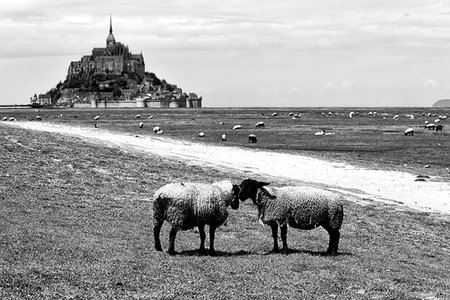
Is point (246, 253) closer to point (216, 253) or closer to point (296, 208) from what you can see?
point (216, 253)

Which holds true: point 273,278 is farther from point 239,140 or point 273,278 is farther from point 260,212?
point 239,140

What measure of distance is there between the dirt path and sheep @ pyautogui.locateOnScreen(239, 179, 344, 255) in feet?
35.0

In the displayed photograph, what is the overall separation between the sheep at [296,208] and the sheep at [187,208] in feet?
3.48

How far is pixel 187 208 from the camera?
15.2 m

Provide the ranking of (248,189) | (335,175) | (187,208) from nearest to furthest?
(187,208), (248,189), (335,175)

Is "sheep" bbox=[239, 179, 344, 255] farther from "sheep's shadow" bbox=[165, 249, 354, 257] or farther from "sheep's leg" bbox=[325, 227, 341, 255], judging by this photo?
"sheep's shadow" bbox=[165, 249, 354, 257]

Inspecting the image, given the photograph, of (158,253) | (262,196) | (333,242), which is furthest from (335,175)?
(158,253)

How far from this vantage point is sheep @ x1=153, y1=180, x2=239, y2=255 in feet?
50.0

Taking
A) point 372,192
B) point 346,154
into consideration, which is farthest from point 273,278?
point 346,154

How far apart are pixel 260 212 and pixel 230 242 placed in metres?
1.48

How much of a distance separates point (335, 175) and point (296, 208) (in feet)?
66.0

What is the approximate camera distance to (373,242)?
19.2 meters

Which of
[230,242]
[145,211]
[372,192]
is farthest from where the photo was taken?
[372,192]

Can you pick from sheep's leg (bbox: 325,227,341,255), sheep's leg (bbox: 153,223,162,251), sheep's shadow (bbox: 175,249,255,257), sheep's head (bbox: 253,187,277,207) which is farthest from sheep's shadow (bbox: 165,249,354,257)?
sheep's head (bbox: 253,187,277,207)
